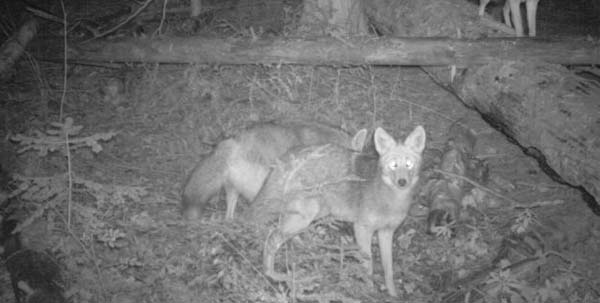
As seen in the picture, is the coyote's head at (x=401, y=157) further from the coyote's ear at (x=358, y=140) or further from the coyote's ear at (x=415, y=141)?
the coyote's ear at (x=358, y=140)

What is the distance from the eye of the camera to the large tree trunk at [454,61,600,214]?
4809mm

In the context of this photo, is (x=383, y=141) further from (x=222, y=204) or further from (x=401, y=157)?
(x=222, y=204)

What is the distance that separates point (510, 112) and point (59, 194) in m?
5.64

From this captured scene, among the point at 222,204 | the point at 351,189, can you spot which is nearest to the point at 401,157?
the point at 351,189

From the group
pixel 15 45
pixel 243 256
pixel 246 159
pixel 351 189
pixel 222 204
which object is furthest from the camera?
pixel 15 45

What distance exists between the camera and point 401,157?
15.8 ft

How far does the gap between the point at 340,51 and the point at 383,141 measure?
264cm

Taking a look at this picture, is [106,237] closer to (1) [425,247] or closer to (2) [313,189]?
(2) [313,189]

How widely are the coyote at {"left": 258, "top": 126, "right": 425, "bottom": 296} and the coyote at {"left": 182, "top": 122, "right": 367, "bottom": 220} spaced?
0.60 m

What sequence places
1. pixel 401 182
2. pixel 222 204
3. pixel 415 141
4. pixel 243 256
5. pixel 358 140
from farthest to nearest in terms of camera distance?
pixel 222 204
pixel 358 140
pixel 415 141
pixel 401 182
pixel 243 256

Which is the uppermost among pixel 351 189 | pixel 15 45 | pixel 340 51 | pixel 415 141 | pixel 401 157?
pixel 15 45

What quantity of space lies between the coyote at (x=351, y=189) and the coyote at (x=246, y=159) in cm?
60

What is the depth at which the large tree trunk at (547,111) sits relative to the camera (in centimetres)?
481

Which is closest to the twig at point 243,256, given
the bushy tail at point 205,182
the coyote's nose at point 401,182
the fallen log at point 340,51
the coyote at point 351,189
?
the coyote at point 351,189
